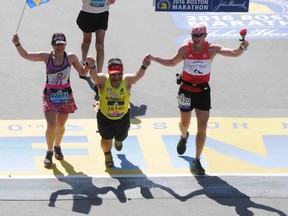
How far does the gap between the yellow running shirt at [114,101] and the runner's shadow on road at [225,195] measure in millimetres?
1274

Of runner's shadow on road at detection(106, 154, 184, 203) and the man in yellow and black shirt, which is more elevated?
the man in yellow and black shirt

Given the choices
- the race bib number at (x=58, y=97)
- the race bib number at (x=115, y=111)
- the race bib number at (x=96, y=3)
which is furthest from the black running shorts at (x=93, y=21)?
the race bib number at (x=115, y=111)

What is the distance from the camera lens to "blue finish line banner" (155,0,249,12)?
1205 cm

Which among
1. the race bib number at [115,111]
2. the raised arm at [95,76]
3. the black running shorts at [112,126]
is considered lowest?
the black running shorts at [112,126]

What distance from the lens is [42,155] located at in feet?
30.9

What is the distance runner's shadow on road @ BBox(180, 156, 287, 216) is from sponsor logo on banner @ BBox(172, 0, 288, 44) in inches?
192

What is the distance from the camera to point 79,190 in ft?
28.0

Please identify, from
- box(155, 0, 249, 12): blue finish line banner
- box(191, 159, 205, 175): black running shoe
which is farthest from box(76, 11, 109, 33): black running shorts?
box(191, 159, 205, 175): black running shoe

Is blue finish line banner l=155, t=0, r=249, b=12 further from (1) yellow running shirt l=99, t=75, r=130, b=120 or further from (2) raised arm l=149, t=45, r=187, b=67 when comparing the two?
(1) yellow running shirt l=99, t=75, r=130, b=120

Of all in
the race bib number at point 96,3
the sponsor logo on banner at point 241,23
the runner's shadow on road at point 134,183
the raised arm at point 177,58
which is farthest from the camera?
the sponsor logo on banner at point 241,23

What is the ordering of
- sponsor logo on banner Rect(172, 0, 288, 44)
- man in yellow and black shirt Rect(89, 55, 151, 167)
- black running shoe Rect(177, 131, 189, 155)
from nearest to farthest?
man in yellow and black shirt Rect(89, 55, 151, 167) → black running shoe Rect(177, 131, 189, 155) → sponsor logo on banner Rect(172, 0, 288, 44)

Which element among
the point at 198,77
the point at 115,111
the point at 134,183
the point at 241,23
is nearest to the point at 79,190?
the point at 134,183

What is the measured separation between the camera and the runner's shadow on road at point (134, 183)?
27.8 ft

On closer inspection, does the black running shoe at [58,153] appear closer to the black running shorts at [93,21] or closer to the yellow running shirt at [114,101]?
the yellow running shirt at [114,101]
